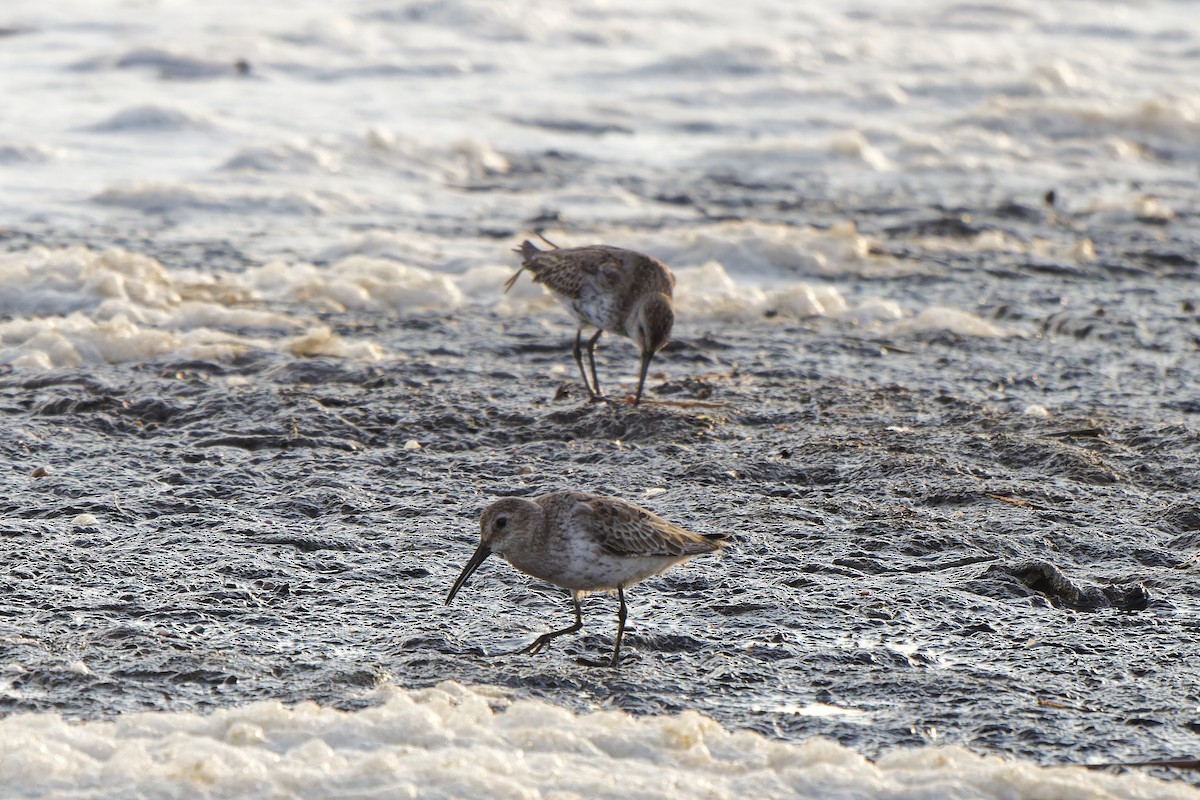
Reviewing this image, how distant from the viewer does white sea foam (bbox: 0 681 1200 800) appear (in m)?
3.80

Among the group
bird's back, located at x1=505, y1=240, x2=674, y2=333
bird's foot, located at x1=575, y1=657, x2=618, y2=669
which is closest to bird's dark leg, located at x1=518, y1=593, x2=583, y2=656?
bird's foot, located at x1=575, y1=657, x2=618, y2=669

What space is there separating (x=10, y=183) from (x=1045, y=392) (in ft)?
28.8

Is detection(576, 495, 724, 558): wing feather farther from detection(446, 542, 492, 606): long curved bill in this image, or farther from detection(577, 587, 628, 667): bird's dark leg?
detection(446, 542, 492, 606): long curved bill

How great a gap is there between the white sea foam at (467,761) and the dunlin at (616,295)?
11.0ft

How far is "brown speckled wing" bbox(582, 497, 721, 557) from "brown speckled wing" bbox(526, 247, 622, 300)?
2945mm

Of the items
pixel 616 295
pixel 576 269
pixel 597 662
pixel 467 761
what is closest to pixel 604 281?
pixel 616 295

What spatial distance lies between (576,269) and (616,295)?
359 millimetres

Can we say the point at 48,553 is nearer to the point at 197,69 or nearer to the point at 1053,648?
the point at 1053,648

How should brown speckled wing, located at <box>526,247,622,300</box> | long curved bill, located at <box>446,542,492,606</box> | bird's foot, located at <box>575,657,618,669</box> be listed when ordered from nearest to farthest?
bird's foot, located at <box>575,657,618,669</box> → long curved bill, located at <box>446,542,492,606</box> → brown speckled wing, located at <box>526,247,622,300</box>

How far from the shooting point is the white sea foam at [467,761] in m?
3.80

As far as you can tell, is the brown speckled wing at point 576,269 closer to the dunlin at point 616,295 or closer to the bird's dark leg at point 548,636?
the dunlin at point 616,295

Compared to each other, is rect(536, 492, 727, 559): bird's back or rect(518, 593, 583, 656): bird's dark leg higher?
rect(536, 492, 727, 559): bird's back

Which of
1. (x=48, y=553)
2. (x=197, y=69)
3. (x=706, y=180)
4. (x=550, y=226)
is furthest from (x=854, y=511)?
(x=197, y=69)

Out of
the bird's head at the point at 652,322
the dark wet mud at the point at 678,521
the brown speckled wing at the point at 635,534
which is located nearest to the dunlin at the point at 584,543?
the brown speckled wing at the point at 635,534
